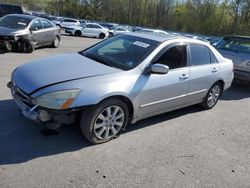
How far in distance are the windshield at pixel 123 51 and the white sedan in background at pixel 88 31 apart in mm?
20734

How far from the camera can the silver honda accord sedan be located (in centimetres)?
344

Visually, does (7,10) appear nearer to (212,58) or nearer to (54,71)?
(212,58)

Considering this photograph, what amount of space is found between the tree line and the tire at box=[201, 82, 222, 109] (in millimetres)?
47686

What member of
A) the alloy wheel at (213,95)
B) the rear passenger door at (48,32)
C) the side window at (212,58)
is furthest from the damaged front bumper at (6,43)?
the alloy wheel at (213,95)

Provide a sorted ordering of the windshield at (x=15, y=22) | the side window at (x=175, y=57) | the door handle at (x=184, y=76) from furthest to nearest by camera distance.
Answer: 1. the windshield at (x=15, y=22)
2. the door handle at (x=184, y=76)
3. the side window at (x=175, y=57)

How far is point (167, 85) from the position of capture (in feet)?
14.6

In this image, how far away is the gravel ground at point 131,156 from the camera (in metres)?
3.12

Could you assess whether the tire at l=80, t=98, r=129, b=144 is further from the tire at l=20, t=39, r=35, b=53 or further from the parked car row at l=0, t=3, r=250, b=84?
the tire at l=20, t=39, r=35, b=53

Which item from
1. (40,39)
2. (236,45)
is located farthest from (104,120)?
(40,39)

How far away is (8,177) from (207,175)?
8.00 ft

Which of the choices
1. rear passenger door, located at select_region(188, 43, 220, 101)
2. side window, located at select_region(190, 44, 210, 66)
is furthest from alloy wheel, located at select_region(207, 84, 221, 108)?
side window, located at select_region(190, 44, 210, 66)

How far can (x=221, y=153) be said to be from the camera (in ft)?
13.5

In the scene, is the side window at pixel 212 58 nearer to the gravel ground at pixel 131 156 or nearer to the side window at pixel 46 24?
the gravel ground at pixel 131 156

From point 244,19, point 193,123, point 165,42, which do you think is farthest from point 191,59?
point 244,19
